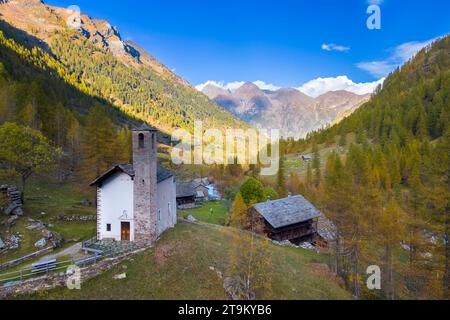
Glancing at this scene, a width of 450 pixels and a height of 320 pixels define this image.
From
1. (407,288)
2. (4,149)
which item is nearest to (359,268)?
(407,288)

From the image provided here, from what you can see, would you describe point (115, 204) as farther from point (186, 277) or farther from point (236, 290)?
point (236, 290)

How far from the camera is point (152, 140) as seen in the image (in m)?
28.5

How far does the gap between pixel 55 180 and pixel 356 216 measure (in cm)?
5230

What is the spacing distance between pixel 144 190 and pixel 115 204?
12.5 feet

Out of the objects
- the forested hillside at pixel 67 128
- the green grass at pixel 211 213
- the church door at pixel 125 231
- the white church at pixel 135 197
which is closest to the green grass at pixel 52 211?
the forested hillside at pixel 67 128

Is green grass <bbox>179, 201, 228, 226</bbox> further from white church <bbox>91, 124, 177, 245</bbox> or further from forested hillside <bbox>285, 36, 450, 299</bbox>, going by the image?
white church <bbox>91, 124, 177, 245</bbox>

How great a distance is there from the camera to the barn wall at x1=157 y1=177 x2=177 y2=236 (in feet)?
98.7

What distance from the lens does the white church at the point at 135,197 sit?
27.2 meters

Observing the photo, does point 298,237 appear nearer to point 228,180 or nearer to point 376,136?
point 228,180

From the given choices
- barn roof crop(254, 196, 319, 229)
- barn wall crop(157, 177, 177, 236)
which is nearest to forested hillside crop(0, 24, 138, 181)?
barn wall crop(157, 177, 177, 236)

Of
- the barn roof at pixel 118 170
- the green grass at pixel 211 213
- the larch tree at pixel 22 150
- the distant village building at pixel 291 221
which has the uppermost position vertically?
the larch tree at pixel 22 150

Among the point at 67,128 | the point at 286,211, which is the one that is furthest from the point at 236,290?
the point at 67,128

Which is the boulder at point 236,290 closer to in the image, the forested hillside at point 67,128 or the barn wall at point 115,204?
the barn wall at point 115,204

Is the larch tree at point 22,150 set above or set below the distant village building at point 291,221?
→ above
